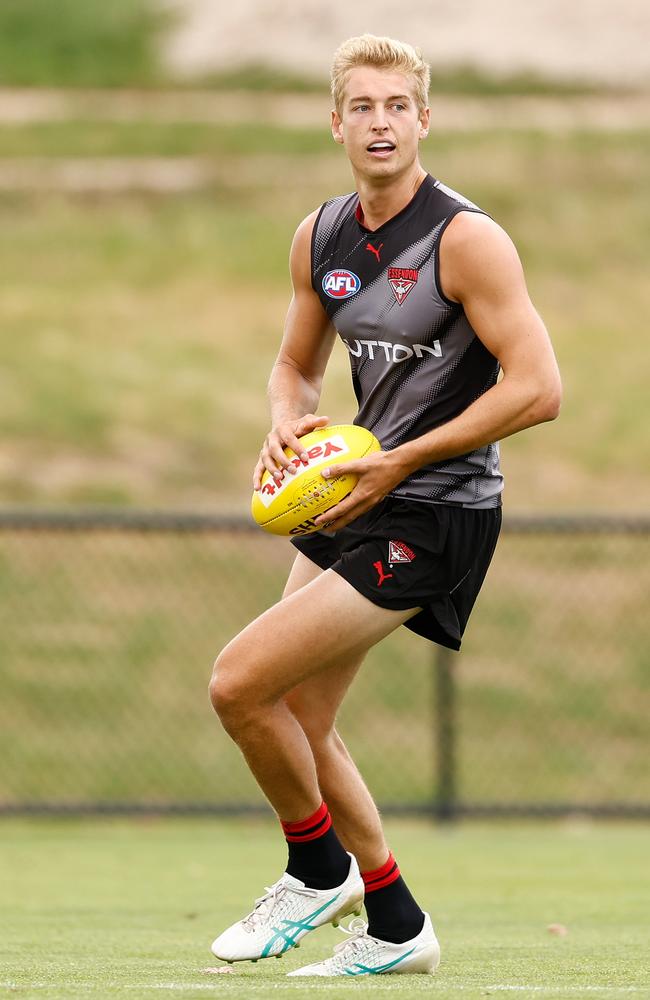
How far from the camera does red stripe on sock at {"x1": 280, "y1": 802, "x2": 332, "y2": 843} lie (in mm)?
5172

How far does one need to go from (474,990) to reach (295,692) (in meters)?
1.01

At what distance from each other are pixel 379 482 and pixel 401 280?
58 cm

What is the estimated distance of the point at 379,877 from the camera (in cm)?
530

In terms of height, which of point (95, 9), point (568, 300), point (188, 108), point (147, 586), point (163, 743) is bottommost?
point (163, 743)

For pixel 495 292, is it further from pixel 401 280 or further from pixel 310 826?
pixel 310 826

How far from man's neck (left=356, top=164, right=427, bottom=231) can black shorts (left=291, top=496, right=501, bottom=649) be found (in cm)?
82

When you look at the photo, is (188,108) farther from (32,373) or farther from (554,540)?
(554,540)

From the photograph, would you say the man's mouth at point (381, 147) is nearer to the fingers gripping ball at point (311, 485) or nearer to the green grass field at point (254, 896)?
the fingers gripping ball at point (311, 485)

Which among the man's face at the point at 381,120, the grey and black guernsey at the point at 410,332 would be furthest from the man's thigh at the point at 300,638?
the man's face at the point at 381,120

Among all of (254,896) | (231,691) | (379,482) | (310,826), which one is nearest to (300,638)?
(231,691)

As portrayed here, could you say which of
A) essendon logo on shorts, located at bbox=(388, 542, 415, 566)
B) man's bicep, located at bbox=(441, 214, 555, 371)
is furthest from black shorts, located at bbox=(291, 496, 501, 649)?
man's bicep, located at bbox=(441, 214, 555, 371)

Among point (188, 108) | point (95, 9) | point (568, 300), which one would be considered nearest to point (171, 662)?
point (568, 300)

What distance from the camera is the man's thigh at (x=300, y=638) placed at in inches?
193

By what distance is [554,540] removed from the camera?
1573 centimetres
